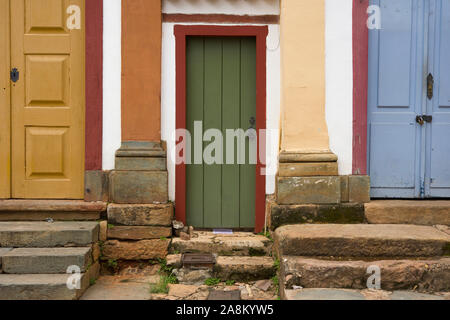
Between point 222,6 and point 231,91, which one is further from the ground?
point 222,6

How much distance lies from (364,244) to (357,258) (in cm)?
14

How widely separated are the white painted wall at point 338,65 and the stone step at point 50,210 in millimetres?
2511

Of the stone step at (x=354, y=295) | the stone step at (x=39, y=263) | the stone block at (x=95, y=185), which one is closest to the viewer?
the stone step at (x=354, y=295)

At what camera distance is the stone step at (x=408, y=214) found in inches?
170

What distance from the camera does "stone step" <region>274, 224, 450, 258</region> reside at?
149 inches

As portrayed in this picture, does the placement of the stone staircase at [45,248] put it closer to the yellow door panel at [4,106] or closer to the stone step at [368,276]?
the yellow door panel at [4,106]

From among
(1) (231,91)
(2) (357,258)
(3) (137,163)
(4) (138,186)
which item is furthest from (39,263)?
(2) (357,258)

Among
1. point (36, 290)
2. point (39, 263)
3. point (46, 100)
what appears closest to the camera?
point (36, 290)

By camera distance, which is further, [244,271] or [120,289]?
[244,271]

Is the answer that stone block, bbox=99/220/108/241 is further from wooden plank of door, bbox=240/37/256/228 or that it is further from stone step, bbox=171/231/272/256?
wooden plank of door, bbox=240/37/256/228

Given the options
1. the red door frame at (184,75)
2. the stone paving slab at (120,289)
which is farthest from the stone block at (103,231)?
the red door frame at (184,75)

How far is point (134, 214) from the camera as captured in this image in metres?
4.42

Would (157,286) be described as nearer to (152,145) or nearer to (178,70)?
(152,145)

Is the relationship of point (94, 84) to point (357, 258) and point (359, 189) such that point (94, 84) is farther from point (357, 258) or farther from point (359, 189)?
point (357, 258)
